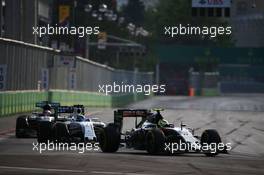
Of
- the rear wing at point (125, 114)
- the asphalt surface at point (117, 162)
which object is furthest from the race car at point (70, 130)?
the rear wing at point (125, 114)

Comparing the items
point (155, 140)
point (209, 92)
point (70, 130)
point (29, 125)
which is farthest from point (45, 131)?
point (209, 92)

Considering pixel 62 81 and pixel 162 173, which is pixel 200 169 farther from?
pixel 62 81

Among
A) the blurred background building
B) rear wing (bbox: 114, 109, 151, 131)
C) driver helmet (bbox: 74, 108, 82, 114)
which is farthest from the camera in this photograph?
the blurred background building

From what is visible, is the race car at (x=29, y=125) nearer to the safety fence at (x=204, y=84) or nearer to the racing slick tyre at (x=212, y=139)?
the racing slick tyre at (x=212, y=139)

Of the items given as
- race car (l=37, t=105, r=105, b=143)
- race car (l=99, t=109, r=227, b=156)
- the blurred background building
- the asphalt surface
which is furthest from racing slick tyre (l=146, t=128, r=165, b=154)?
the blurred background building

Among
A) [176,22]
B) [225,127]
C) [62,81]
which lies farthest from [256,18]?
[225,127]

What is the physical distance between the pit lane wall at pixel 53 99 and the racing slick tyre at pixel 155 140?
17068 mm

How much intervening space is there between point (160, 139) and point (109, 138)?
1.49 metres

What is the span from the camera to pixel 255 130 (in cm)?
3516

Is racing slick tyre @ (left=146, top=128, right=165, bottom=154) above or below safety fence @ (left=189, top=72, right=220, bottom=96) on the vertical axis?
below

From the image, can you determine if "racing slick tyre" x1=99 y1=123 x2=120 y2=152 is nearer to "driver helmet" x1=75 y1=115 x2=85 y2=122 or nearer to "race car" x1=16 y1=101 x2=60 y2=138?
"driver helmet" x1=75 y1=115 x2=85 y2=122

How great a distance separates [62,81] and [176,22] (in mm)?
53191

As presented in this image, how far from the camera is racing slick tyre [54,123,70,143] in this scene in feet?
76.1

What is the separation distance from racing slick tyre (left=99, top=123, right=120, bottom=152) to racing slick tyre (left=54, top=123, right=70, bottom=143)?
1.71 meters
